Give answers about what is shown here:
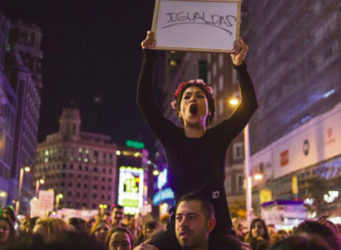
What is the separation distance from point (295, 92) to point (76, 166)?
134429 millimetres

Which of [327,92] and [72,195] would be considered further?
[72,195]

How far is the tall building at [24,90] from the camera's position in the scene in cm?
7125

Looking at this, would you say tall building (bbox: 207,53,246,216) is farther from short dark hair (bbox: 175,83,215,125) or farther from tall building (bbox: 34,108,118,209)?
tall building (bbox: 34,108,118,209)

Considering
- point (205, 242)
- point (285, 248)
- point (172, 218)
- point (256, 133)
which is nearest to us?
point (285, 248)

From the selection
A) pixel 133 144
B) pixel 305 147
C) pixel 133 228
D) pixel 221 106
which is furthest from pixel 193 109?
pixel 133 144

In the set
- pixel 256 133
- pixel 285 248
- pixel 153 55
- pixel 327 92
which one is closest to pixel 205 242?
pixel 285 248

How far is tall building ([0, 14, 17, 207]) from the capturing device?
57.4 m

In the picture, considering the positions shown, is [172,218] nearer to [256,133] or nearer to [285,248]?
[285,248]

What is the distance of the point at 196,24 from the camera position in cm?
382

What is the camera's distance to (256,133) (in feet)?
159

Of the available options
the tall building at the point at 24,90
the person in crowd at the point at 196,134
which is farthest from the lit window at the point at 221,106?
the person in crowd at the point at 196,134

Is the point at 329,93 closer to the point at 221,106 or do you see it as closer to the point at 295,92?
the point at 295,92

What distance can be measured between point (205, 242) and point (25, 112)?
7926cm

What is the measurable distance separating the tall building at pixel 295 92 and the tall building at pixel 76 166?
117m
